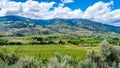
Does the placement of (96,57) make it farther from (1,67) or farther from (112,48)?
(1,67)

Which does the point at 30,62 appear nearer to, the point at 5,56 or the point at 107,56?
the point at 5,56

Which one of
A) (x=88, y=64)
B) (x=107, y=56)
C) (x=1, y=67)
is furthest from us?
(x=107, y=56)

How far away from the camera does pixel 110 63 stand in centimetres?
5031

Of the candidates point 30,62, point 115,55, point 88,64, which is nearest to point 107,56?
point 115,55

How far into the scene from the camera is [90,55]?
54.2m

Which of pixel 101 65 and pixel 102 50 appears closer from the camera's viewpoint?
pixel 101 65

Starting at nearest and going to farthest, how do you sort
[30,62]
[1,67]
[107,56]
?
[1,67] → [30,62] → [107,56]

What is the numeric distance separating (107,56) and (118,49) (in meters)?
3.89

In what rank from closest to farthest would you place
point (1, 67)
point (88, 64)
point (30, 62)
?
point (1, 67), point (88, 64), point (30, 62)

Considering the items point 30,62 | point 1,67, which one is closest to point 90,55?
point 30,62

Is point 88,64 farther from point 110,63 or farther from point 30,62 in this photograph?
point 30,62

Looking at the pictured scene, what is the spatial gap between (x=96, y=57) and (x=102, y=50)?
2.34m

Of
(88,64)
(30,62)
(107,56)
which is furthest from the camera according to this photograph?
(107,56)

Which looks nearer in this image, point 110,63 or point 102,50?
point 110,63
